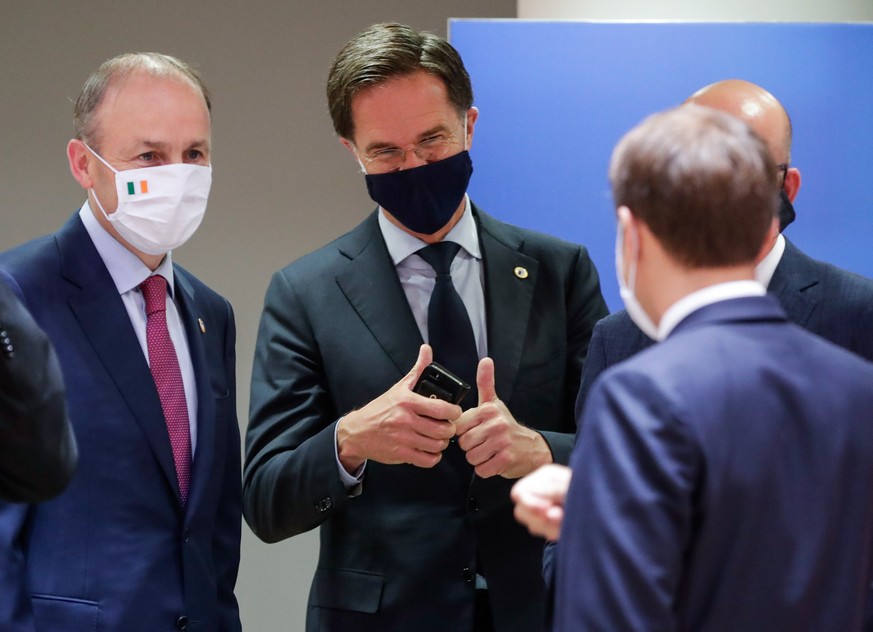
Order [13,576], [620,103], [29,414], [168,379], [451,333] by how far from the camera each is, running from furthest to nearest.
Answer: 1. [620,103]
2. [451,333]
3. [168,379]
4. [13,576]
5. [29,414]

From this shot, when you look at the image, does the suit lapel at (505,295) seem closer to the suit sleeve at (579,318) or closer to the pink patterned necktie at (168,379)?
the suit sleeve at (579,318)

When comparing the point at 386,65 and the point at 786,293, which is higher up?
the point at 386,65

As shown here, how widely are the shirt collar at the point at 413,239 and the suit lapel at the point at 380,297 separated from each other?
2 cm

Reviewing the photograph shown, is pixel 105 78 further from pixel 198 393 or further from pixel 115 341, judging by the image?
pixel 198 393

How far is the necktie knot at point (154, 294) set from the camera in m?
2.62

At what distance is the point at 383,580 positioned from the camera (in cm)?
259

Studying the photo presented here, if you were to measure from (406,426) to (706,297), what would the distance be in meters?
0.95

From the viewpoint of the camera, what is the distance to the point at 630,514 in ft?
4.67

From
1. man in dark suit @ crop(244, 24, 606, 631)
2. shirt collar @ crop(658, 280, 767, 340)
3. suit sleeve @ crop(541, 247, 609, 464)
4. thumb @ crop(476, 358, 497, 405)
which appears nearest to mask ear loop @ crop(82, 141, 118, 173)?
man in dark suit @ crop(244, 24, 606, 631)

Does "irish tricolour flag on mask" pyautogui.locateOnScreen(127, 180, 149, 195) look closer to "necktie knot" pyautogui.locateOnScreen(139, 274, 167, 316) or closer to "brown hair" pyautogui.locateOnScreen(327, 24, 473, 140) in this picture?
"necktie knot" pyautogui.locateOnScreen(139, 274, 167, 316)

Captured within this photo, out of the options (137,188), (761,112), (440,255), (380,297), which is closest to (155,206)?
(137,188)

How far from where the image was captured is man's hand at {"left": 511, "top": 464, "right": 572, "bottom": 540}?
1573 millimetres

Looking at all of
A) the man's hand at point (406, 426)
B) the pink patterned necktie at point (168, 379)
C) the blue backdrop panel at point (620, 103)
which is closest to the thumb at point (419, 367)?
the man's hand at point (406, 426)

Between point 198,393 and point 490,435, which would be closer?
point 490,435
